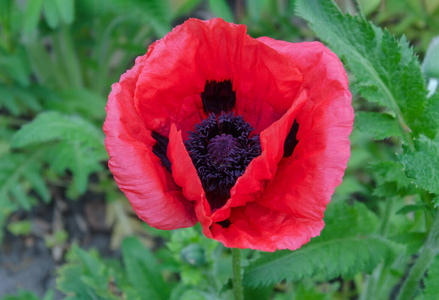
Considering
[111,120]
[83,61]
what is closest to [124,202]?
[83,61]

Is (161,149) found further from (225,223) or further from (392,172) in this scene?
(392,172)

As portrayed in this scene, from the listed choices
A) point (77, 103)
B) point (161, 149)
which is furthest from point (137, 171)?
point (77, 103)

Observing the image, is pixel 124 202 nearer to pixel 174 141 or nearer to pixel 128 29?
pixel 128 29

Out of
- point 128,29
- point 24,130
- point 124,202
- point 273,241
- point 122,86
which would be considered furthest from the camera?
point 128,29

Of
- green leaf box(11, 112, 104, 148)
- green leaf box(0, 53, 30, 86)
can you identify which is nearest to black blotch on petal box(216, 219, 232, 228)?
green leaf box(11, 112, 104, 148)

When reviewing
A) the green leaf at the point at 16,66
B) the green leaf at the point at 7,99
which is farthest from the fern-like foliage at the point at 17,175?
the green leaf at the point at 16,66

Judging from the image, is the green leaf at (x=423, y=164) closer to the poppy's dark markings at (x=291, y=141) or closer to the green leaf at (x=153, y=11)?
the poppy's dark markings at (x=291, y=141)

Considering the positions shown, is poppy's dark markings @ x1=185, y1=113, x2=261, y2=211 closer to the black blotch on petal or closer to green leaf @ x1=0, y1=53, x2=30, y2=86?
the black blotch on petal
